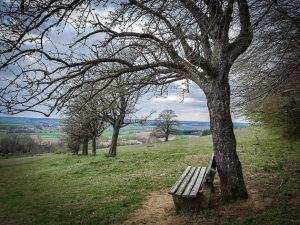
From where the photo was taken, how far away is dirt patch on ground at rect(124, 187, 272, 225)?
4.27 meters

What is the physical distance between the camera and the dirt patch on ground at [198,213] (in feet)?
14.0

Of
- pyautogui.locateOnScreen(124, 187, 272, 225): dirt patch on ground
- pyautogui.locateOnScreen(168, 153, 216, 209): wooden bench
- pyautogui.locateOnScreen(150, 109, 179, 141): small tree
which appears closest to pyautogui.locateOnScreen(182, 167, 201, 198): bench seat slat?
pyautogui.locateOnScreen(168, 153, 216, 209): wooden bench

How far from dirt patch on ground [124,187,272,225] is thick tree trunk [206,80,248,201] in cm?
28

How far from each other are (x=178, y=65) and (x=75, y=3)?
9.97ft

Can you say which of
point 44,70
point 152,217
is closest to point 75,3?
point 44,70

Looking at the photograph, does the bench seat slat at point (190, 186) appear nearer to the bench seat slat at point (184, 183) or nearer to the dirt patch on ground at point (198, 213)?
the bench seat slat at point (184, 183)

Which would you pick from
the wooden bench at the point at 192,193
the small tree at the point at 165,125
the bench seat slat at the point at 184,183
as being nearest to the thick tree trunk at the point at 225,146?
the wooden bench at the point at 192,193

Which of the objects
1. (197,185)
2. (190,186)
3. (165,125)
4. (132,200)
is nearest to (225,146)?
(197,185)

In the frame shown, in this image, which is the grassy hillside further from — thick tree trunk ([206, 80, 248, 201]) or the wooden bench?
thick tree trunk ([206, 80, 248, 201])

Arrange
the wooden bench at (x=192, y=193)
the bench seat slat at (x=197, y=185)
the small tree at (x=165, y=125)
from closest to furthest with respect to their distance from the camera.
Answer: the bench seat slat at (x=197, y=185) → the wooden bench at (x=192, y=193) → the small tree at (x=165, y=125)

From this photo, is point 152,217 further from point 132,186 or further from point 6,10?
point 6,10

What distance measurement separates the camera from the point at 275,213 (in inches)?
158

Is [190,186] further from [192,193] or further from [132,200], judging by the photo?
[132,200]

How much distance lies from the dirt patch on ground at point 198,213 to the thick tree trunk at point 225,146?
284mm
